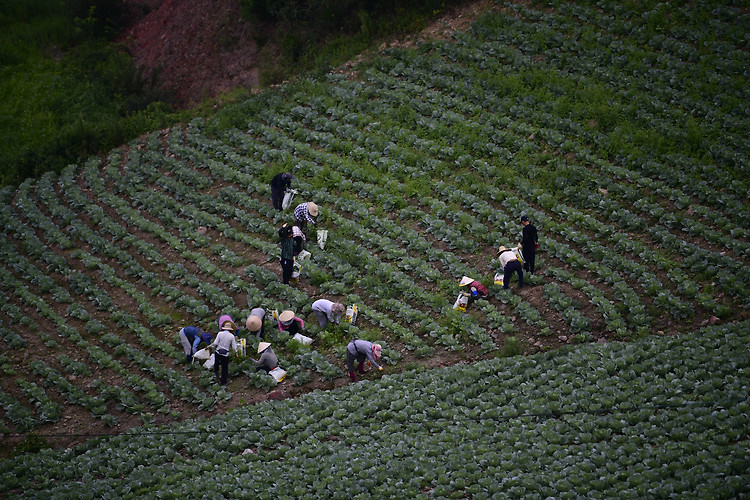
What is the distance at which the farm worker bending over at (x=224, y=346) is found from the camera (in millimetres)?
13047

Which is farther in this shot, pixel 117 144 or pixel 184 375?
pixel 117 144

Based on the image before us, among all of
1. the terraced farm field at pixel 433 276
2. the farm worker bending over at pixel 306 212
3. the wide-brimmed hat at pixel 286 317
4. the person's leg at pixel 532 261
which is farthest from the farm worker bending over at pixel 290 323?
the person's leg at pixel 532 261

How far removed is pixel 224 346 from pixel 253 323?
89 centimetres

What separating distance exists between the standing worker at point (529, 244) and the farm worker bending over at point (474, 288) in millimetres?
1097

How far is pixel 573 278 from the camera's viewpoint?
1417 cm

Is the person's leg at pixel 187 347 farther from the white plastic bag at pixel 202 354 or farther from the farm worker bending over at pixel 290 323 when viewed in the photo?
the farm worker bending over at pixel 290 323

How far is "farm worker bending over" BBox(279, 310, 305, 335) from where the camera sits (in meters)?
13.9

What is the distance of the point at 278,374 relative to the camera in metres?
13.3

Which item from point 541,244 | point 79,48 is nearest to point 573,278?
point 541,244

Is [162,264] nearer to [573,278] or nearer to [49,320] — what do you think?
[49,320]

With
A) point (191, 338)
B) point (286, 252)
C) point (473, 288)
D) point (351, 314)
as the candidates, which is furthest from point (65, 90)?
point (473, 288)

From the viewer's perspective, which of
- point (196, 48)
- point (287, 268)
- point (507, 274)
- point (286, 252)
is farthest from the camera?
point (196, 48)

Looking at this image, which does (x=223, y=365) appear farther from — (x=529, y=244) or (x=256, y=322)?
(x=529, y=244)

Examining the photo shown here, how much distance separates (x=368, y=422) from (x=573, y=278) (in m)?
5.57
